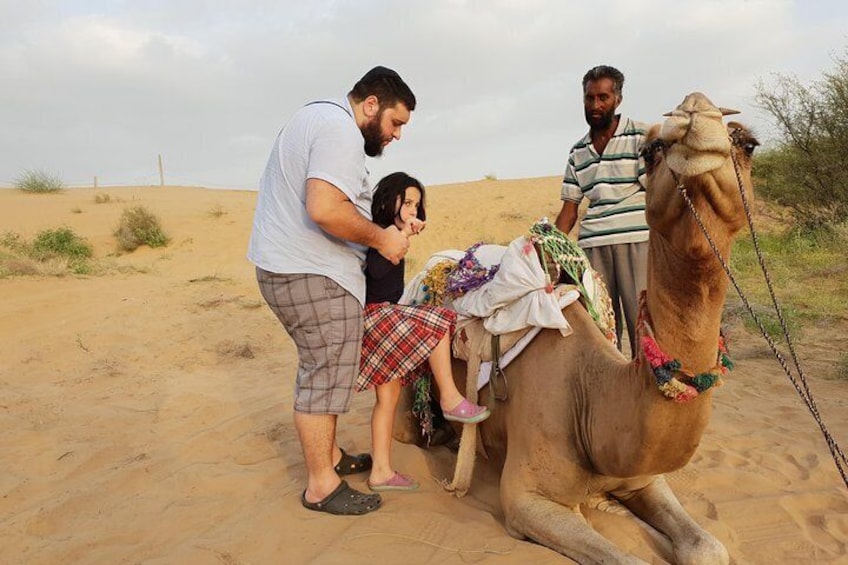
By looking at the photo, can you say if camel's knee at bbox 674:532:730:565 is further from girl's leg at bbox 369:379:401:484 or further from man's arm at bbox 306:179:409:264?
man's arm at bbox 306:179:409:264

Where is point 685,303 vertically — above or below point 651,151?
below

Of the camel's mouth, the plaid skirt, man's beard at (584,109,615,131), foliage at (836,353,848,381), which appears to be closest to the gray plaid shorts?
the plaid skirt

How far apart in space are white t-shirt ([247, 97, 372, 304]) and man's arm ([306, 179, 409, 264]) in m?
0.04

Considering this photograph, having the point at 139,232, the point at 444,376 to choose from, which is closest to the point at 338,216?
the point at 444,376

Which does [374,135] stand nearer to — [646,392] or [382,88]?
[382,88]

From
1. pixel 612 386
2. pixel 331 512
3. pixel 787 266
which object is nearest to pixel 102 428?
pixel 331 512

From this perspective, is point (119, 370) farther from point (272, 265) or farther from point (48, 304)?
point (272, 265)

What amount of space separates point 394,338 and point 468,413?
0.58m

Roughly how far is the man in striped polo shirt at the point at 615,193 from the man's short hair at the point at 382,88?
173 centimetres

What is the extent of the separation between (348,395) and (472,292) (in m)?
1.00

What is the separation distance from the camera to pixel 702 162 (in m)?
1.96

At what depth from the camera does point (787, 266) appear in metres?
12.6

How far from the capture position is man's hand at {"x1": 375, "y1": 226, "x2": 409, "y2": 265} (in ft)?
11.2

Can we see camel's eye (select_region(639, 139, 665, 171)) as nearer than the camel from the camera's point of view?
No
